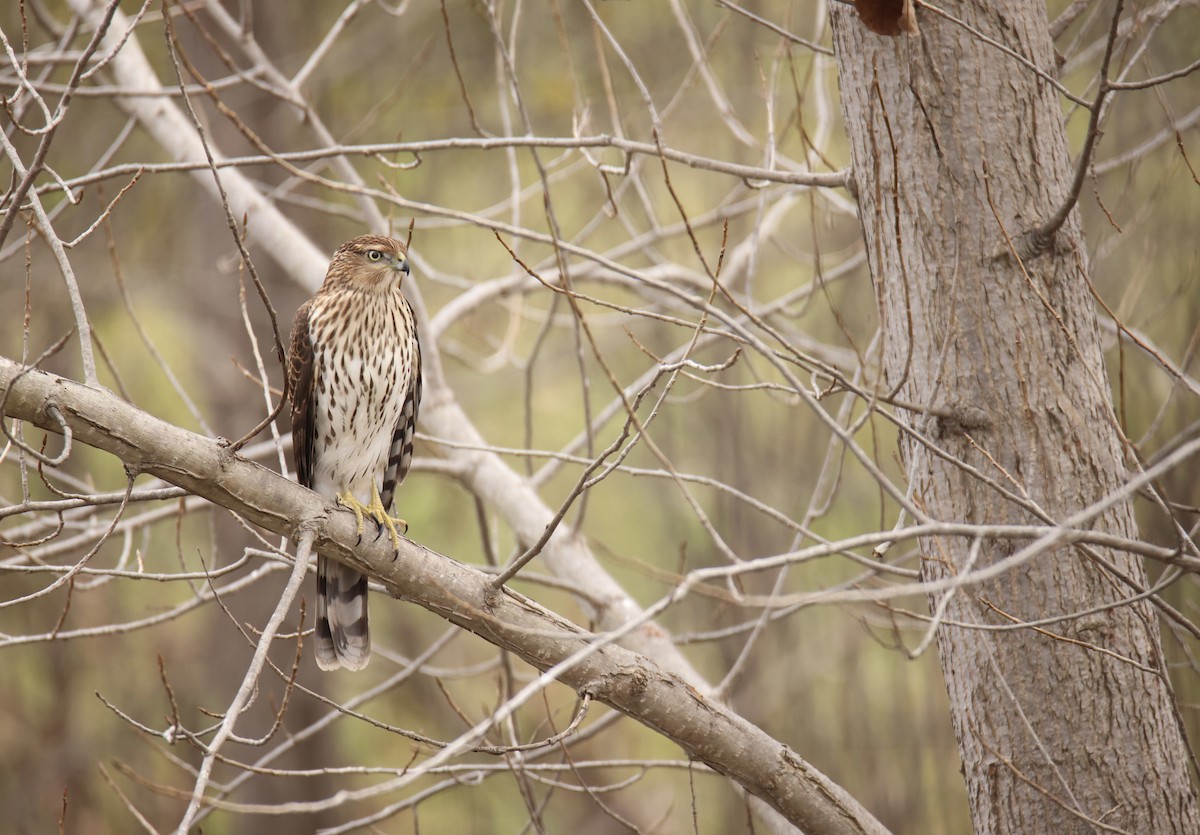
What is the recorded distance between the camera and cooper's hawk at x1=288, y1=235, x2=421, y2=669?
3938 millimetres

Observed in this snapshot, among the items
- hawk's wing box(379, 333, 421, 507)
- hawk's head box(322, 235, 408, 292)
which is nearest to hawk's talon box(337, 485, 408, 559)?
hawk's wing box(379, 333, 421, 507)

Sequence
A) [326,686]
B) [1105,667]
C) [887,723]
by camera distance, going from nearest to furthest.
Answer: [1105,667] → [887,723] → [326,686]

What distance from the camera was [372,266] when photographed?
161 inches

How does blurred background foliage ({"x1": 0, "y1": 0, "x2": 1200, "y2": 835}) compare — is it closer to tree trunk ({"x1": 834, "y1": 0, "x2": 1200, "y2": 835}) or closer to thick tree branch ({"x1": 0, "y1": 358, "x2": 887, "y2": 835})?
tree trunk ({"x1": 834, "y1": 0, "x2": 1200, "y2": 835})

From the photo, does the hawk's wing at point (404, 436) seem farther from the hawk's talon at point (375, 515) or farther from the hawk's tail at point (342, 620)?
the hawk's tail at point (342, 620)

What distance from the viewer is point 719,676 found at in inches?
292

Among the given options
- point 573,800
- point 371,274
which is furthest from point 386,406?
point 573,800

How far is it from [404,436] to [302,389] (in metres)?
0.45

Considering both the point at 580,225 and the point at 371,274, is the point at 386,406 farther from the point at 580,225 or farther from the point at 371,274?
the point at 580,225

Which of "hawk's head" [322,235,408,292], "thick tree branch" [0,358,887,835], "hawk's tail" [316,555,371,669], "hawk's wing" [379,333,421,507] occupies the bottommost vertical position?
"thick tree branch" [0,358,887,835]

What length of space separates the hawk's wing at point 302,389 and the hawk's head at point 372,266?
0.17 metres

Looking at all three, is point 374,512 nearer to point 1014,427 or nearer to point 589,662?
point 589,662

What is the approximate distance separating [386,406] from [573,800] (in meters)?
6.40

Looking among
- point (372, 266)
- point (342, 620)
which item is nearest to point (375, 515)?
point (342, 620)
